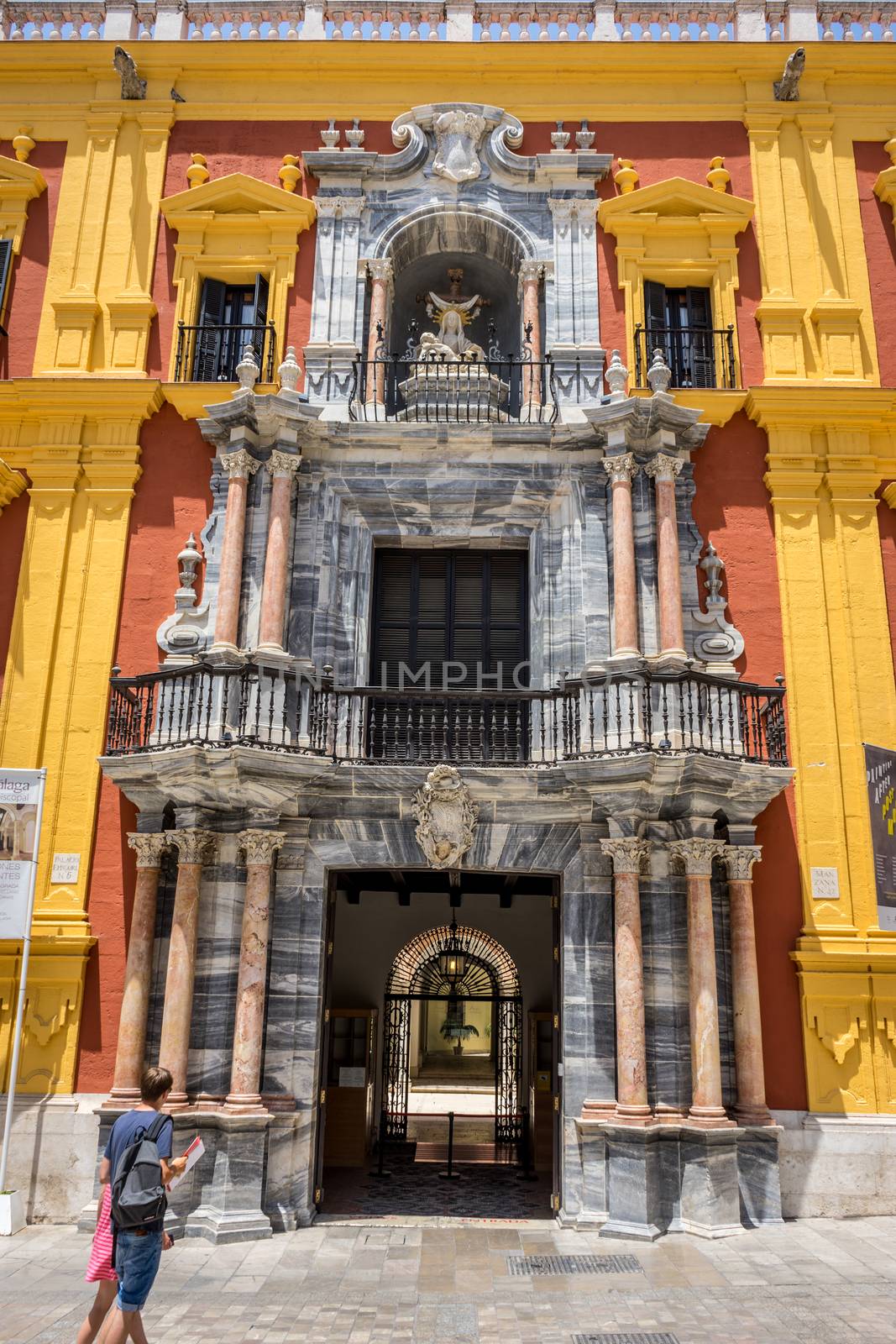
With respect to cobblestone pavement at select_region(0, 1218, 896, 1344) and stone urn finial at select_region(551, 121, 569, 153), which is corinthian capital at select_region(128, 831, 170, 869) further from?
stone urn finial at select_region(551, 121, 569, 153)

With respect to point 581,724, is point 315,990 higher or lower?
lower

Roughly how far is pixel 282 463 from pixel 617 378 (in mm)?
3717

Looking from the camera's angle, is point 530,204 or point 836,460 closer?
point 836,460

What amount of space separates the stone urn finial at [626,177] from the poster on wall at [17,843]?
31.8 feet

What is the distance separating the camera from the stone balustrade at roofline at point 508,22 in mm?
→ 13516

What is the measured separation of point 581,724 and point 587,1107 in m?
3.56

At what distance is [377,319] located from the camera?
12.6 m

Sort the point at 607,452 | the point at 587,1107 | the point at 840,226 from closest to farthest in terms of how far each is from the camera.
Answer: the point at 587,1107, the point at 607,452, the point at 840,226

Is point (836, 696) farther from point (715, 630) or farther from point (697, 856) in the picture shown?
point (697, 856)

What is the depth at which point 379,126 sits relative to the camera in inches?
523

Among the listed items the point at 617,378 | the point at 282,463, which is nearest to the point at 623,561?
the point at 617,378

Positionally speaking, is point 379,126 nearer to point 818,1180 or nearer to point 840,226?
point 840,226

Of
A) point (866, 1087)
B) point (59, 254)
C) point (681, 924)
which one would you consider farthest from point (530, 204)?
point (866, 1087)

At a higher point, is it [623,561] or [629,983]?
[623,561]
